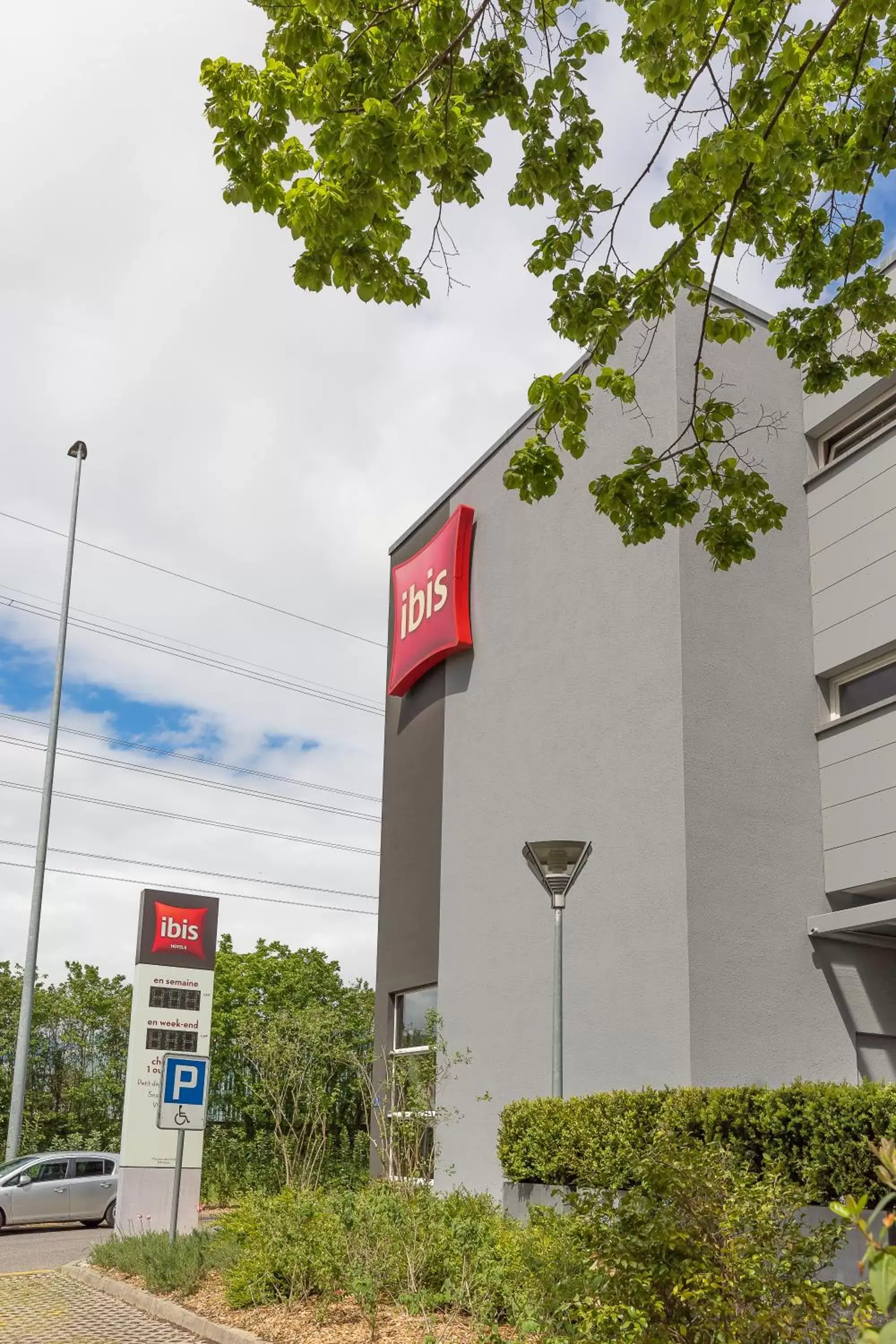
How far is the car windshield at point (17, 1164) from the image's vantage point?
67.2 ft

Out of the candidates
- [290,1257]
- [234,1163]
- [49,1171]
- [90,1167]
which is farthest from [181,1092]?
[234,1163]

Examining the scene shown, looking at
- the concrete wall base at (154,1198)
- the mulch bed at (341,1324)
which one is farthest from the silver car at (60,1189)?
the mulch bed at (341,1324)

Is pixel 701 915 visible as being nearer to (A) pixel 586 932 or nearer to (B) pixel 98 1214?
(A) pixel 586 932

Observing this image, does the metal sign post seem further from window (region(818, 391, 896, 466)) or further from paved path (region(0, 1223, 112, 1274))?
window (region(818, 391, 896, 466))

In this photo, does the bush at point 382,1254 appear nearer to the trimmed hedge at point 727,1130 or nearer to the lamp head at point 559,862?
the trimmed hedge at point 727,1130

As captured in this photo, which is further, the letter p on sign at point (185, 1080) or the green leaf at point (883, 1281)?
the letter p on sign at point (185, 1080)

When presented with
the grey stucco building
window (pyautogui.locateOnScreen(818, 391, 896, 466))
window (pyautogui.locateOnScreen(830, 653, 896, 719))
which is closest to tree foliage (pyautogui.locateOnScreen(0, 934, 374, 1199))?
the grey stucco building

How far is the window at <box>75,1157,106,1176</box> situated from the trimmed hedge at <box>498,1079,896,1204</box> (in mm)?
12309

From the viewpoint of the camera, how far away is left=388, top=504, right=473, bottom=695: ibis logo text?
16.5 metres

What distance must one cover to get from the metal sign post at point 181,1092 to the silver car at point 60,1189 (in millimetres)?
7269

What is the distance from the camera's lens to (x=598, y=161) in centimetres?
733

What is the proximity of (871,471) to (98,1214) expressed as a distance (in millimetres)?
17720

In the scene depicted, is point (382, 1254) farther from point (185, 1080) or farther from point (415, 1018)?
point (415, 1018)

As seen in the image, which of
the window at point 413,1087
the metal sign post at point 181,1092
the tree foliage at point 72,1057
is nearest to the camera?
the window at point 413,1087
